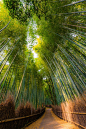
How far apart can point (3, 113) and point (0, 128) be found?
26 centimetres

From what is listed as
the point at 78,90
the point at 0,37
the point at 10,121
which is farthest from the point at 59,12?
the point at 10,121

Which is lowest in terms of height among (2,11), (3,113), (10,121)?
(10,121)

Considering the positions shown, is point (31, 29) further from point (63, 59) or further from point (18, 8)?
point (63, 59)

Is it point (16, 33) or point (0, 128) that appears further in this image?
point (16, 33)

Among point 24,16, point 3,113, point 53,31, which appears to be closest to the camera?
point 3,113

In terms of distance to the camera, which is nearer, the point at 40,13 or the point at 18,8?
the point at 18,8

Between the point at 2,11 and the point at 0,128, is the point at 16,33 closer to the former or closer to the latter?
the point at 2,11

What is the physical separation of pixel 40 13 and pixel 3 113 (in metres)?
2.67

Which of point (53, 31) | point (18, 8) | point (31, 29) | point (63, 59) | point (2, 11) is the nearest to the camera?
point (18, 8)

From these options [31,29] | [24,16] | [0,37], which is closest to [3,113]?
[0,37]

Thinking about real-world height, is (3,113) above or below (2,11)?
below

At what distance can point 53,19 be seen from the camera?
3.02 meters

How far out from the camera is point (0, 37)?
308 centimetres

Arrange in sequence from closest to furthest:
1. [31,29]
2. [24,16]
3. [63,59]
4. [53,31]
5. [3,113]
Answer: [3,113] → [24,16] → [53,31] → [63,59] → [31,29]
